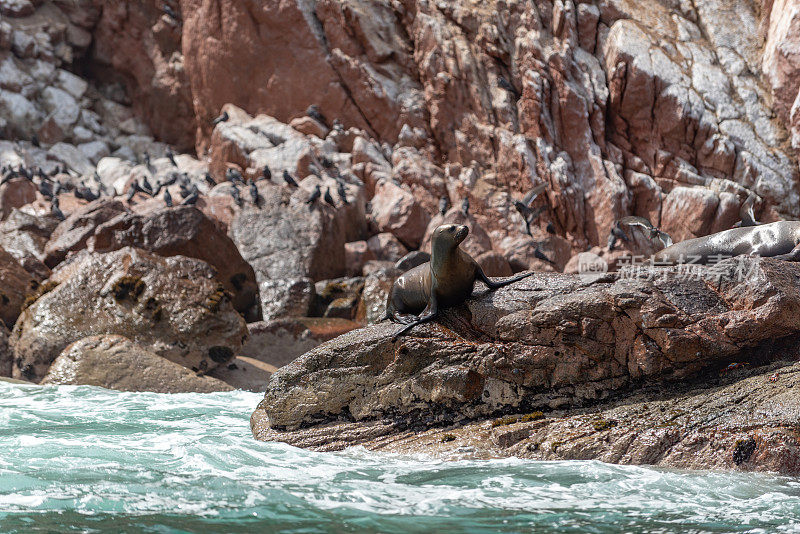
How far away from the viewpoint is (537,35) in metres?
23.6

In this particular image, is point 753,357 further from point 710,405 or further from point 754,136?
point 754,136

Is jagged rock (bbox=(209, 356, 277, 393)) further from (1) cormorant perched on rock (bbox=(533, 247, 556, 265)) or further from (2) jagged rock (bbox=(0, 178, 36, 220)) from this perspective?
(2) jagged rock (bbox=(0, 178, 36, 220))

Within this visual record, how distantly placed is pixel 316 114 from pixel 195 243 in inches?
609

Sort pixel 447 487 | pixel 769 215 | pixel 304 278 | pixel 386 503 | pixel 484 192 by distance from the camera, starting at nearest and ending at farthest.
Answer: pixel 386 503
pixel 447 487
pixel 304 278
pixel 769 215
pixel 484 192

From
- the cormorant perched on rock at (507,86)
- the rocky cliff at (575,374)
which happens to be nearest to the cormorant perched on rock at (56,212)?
the cormorant perched on rock at (507,86)

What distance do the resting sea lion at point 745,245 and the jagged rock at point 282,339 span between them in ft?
20.5

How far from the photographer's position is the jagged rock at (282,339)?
Answer: 11891mm

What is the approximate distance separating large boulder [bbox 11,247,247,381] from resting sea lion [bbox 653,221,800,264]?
622 cm

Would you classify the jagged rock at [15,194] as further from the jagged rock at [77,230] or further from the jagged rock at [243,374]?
the jagged rock at [243,374]

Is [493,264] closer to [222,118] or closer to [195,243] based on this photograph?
[195,243]

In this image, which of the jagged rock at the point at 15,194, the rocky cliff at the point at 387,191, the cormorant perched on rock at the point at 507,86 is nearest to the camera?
the rocky cliff at the point at 387,191

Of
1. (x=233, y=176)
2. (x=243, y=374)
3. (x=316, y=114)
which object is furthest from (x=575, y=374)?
(x=316, y=114)

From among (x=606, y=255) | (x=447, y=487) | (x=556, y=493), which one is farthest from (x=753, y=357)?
Result: (x=606, y=255)

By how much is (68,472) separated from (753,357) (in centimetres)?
562
